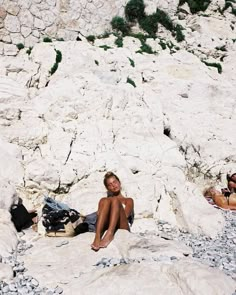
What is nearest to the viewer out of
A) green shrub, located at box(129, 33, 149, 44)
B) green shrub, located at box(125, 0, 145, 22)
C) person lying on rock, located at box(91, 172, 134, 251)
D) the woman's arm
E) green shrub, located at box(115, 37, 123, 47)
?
person lying on rock, located at box(91, 172, 134, 251)

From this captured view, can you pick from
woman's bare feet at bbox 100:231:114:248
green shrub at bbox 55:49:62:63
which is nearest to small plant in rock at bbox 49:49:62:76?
green shrub at bbox 55:49:62:63

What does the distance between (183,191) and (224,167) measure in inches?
126

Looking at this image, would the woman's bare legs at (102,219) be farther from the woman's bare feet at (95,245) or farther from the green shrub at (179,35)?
the green shrub at (179,35)

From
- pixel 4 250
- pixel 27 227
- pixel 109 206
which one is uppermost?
pixel 109 206

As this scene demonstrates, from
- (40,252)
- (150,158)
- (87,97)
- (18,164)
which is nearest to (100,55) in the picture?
(87,97)

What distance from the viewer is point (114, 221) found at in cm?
754

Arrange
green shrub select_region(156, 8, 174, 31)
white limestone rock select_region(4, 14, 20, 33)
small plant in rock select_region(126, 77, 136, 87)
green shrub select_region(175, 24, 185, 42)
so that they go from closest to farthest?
1. small plant in rock select_region(126, 77, 136, 87)
2. white limestone rock select_region(4, 14, 20, 33)
3. green shrub select_region(175, 24, 185, 42)
4. green shrub select_region(156, 8, 174, 31)

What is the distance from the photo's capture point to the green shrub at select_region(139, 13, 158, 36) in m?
18.9

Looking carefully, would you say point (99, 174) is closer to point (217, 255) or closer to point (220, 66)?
point (217, 255)

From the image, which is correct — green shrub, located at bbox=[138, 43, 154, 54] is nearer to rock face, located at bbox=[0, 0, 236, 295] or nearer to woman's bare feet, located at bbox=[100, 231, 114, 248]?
rock face, located at bbox=[0, 0, 236, 295]

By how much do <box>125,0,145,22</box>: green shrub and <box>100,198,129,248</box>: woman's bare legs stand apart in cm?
1303

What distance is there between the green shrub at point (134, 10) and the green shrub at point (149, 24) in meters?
0.25

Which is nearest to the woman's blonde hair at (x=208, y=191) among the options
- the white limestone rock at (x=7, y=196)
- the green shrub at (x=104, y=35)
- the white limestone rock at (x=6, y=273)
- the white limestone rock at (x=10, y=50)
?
the white limestone rock at (x=7, y=196)

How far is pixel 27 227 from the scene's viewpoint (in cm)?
891
